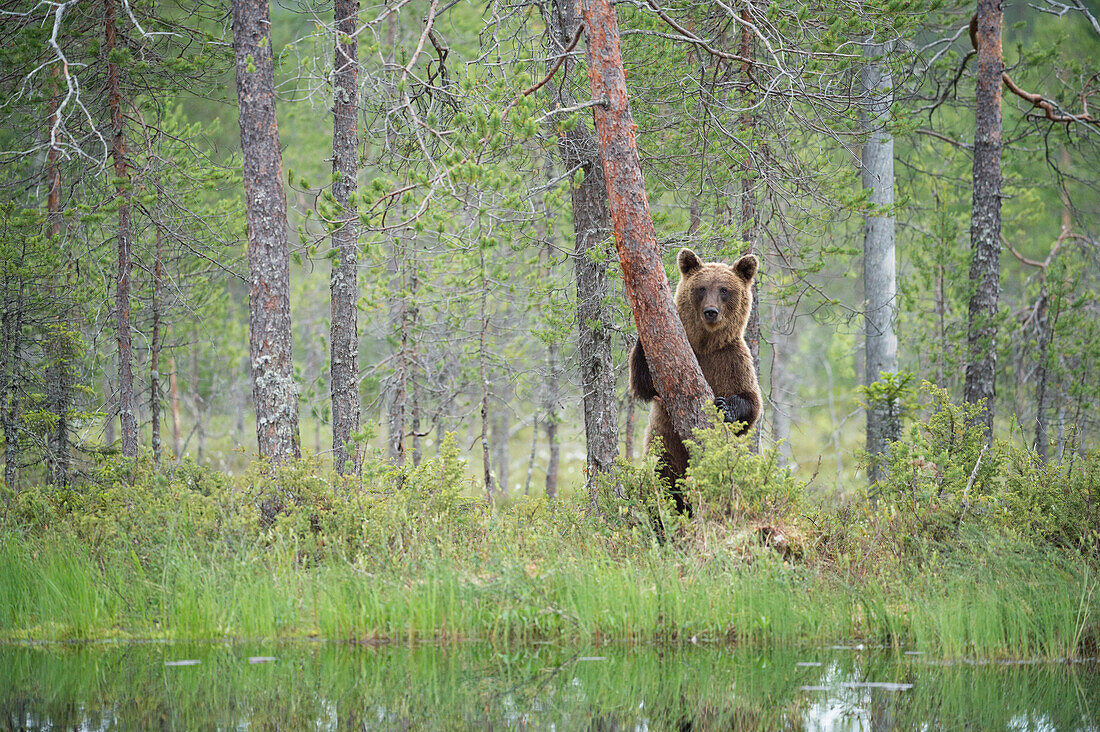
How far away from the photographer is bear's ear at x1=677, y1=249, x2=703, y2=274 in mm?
8973

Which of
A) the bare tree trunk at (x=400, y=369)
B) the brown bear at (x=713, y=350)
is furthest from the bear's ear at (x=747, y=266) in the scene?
the bare tree trunk at (x=400, y=369)

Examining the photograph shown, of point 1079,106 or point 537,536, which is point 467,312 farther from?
point 1079,106

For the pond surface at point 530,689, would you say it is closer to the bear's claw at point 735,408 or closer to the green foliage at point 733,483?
the green foliage at point 733,483

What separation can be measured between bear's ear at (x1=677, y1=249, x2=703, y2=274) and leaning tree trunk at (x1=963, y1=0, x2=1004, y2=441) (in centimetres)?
372

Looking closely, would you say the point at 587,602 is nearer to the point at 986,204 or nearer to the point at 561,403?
the point at 561,403

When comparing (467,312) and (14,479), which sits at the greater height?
(467,312)

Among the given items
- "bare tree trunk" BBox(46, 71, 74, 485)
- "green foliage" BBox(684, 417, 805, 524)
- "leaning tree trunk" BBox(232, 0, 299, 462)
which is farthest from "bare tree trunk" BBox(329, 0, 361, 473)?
"green foliage" BBox(684, 417, 805, 524)

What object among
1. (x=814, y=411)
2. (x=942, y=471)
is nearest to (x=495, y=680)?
(x=942, y=471)

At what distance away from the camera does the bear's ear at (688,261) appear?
29.4ft

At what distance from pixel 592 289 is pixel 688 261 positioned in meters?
1.07

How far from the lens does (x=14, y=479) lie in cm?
1066

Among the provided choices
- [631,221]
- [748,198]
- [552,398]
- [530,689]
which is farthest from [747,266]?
[552,398]

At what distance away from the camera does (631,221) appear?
751cm

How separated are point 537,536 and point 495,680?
1.67 m
